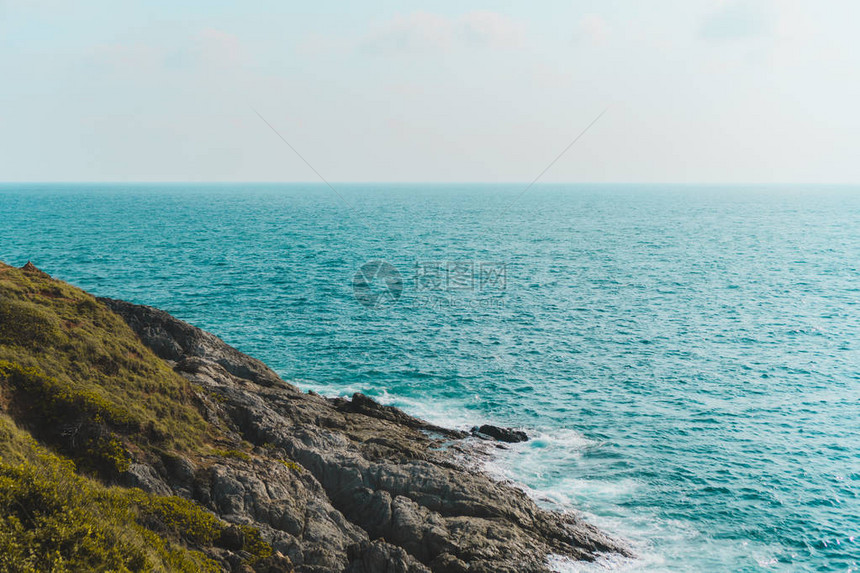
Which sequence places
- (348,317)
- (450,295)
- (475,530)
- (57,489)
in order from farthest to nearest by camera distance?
(450,295) < (348,317) < (475,530) < (57,489)

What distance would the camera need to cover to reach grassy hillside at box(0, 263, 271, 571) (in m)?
15.1

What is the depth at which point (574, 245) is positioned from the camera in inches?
5157

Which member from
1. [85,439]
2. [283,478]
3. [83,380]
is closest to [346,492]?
[283,478]

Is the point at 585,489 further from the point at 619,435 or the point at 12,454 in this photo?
the point at 12,454

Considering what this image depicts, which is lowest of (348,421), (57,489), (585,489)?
(585,489)

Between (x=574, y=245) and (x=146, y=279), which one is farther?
(x=574, y=245)

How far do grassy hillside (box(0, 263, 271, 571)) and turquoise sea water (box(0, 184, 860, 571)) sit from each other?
1834 cm

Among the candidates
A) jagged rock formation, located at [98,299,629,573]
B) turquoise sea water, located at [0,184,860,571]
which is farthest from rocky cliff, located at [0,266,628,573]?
turquoise sea water, located at [0,184,860,571]

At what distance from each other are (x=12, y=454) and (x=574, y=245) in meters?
123

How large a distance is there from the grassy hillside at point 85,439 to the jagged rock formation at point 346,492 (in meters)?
1.42

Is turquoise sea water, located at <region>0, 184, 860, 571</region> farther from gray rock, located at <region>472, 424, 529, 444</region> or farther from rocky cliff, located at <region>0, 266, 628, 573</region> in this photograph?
rocky cliff, located at <region>0, 266, 628, 573</region>

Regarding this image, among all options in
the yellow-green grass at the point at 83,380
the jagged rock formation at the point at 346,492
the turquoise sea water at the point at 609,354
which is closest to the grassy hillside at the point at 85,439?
the yellow-green grass at the point at 83,380

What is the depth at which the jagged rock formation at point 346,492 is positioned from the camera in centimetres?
2259

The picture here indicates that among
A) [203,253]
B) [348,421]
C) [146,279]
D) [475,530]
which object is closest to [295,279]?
[146,279]
